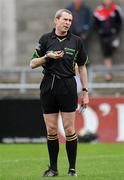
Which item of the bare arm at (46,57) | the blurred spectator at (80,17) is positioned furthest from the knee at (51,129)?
the blurred spectator at (80,17)

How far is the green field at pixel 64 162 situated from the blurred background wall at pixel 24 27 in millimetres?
5793

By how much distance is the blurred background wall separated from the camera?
24156 millimetres

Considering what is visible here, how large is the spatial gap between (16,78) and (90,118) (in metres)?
3.33

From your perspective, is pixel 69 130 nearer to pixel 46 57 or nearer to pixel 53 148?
pixel 53 148

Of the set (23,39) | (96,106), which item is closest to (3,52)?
(23,39)

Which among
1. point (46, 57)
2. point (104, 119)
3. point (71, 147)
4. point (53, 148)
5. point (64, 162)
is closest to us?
point (46, 57)

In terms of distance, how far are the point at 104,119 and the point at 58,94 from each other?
9.68m

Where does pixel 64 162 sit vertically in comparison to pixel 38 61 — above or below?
below

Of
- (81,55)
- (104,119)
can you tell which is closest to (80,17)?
(104,119)

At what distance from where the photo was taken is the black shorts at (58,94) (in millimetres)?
11141

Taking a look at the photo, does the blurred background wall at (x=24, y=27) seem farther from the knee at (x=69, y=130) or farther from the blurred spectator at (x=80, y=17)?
the knee at (x=69, y=130)

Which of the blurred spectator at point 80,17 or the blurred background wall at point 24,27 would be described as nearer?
the blurred spectator at point 80,17

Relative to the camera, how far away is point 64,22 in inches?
432

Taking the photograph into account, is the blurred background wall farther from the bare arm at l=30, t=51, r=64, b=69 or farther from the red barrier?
the bare arm at l=30, t=51, r=64, b=69
